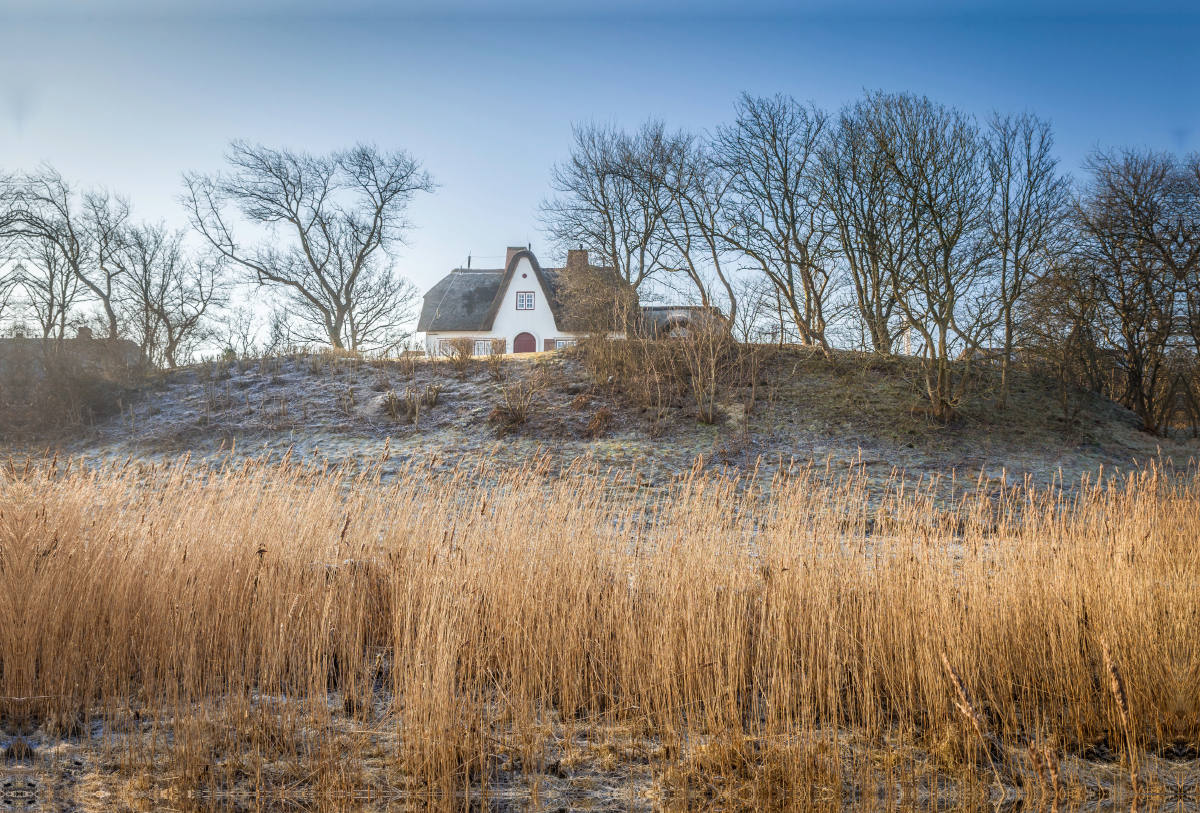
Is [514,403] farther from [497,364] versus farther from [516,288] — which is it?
[516,288]

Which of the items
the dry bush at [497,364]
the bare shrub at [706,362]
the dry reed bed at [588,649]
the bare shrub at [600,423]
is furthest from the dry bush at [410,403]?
the dry reed bed at [588,649]

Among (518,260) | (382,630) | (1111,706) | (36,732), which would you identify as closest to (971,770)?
(1111,706)

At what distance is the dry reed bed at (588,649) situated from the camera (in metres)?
3.16

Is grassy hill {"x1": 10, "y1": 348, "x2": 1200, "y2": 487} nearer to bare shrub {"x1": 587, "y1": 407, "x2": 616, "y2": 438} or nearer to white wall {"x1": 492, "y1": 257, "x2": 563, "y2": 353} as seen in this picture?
bare shrub {"x1": 587, "y1": 407, "x2": 616, "y2": 438}

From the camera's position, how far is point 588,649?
13.0ft

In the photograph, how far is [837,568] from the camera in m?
4.17

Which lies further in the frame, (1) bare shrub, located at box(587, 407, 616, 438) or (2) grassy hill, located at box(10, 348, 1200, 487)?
(1) bare shrub, located at box(587, 407, 616, 438)

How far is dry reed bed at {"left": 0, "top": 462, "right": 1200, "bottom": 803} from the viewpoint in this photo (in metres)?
3.16

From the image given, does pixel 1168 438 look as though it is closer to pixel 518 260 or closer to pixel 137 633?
pixel 137 633

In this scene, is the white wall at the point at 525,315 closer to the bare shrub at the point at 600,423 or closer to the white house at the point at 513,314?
the white house at the point at 513,314

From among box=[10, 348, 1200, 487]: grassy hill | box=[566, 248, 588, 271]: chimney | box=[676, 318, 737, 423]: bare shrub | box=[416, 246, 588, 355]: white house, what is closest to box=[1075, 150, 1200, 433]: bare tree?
box=[10, 348, 1200, 487]: grassy hill

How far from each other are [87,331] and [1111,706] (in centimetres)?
2134

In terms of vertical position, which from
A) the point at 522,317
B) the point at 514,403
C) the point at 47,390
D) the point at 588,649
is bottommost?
the point at 588,649

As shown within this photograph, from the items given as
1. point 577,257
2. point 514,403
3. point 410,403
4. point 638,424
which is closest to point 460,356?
point 410,403
